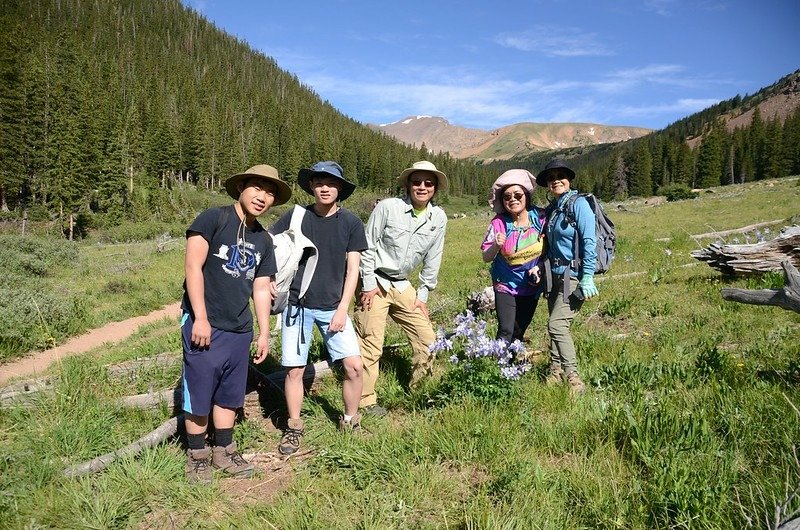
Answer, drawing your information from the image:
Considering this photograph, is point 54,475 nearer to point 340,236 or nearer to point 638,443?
point 340,236

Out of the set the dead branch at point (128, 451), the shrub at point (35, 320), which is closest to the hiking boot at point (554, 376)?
the dead branch at point (128, 451)

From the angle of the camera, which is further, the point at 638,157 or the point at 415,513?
the point at 638,157

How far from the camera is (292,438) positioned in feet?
12.3

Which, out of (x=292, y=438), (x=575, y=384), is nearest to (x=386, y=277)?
(x=292, y=438)

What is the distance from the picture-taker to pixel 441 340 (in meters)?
4.06

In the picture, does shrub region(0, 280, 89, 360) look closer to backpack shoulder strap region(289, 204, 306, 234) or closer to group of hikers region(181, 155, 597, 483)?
group of hikers region(181, 155, 597, 483)

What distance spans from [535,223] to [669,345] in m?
2.26

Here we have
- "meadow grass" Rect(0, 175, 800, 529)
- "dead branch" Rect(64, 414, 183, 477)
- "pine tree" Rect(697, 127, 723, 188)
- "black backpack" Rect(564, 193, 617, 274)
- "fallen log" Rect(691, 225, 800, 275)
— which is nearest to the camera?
"meadow grass" Rect(0, 175, 800, 529)

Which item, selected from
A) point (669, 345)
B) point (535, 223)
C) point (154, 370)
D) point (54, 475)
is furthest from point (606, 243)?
point (154, 370)

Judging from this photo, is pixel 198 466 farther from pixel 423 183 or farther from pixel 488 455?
pixel 423 183

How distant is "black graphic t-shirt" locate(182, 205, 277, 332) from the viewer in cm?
329

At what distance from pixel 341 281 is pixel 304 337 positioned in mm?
602

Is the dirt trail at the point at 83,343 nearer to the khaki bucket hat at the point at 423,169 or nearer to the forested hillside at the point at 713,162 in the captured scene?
the khaki bucket hat at the point at 423,169

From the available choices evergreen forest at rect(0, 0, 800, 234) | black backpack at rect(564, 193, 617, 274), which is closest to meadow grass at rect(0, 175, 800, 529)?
black backpack at rect(564, 193, 617, 274)
